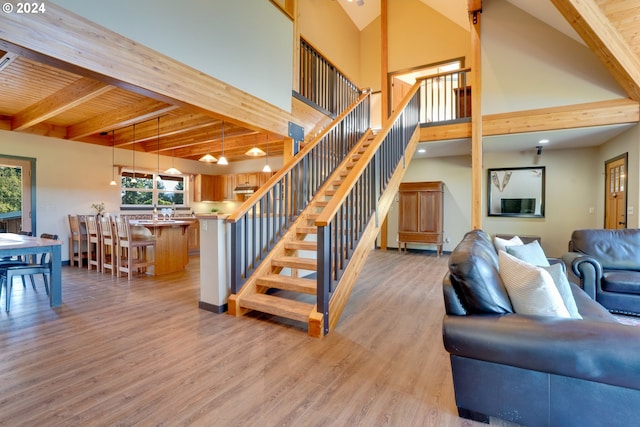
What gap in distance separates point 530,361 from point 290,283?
2.21 meters

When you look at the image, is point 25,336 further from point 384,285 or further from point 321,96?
point 321,96

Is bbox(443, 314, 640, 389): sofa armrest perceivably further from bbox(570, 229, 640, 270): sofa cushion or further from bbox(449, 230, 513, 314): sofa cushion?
bbox(570, 229, 640, 270): sofa cushion

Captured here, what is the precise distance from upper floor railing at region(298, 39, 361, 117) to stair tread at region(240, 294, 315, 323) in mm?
3758

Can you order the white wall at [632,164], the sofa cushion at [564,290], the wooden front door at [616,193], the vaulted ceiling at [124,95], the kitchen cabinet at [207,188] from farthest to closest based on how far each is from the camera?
the kitchen cabinet at [207,188]
the wooden front door at [616,193]
the white wall at [632,164]
the vaulted ceiling at [124,95]
the sofa cushion at [564,290]

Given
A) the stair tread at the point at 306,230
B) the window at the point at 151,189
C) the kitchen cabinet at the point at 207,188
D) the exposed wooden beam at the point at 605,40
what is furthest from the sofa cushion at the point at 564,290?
the kitchen cabinet at the point at 207,188

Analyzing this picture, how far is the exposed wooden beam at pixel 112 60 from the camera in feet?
7.55

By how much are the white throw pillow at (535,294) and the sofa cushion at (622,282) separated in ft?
7.35

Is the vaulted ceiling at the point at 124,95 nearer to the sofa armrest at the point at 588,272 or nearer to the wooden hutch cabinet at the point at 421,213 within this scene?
the sofa armrest at the point at 588,272

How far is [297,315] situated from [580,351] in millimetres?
2034

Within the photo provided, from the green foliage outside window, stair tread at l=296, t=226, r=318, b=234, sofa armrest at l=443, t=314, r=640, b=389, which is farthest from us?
the green foliage outside window

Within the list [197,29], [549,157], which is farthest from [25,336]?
[549,157]

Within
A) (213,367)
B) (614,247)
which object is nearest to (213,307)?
(213,367)

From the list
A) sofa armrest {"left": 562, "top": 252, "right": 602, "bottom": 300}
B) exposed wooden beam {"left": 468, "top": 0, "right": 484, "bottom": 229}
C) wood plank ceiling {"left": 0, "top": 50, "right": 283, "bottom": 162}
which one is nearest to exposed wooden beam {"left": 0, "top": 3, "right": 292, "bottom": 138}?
wood plank ceiling {"left": 0, "top": 50, "right": 283, "bottom": 162}

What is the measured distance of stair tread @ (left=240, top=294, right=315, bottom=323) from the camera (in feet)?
9.36
